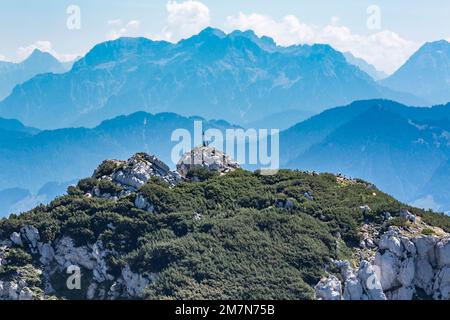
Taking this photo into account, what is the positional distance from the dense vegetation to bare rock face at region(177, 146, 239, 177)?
2.64 m

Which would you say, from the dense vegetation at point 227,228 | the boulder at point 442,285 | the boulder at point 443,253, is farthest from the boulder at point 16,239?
the boulder at point 443,253

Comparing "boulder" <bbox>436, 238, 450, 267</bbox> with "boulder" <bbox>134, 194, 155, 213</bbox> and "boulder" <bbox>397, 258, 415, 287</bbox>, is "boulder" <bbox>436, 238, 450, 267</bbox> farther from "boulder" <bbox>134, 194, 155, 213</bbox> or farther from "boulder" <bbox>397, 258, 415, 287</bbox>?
"boulder" <bbox>134, 194, 155, 213</bbox>

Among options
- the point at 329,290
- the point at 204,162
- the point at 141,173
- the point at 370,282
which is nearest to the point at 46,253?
the point at 141,173

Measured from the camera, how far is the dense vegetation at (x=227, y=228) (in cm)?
6919

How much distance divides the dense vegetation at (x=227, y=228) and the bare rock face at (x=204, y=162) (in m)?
2.64

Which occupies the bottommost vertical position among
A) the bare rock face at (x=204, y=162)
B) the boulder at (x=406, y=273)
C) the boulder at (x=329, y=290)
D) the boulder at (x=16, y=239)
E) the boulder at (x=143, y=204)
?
the boulder at (x=329, y=290)

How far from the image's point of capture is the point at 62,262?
242 feet

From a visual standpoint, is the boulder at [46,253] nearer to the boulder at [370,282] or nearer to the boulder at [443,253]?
the boulder at [370,282]

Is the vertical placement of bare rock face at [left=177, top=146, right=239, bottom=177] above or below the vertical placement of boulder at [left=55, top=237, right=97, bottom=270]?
above

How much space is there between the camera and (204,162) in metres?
91.5

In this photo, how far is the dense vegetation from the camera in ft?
227

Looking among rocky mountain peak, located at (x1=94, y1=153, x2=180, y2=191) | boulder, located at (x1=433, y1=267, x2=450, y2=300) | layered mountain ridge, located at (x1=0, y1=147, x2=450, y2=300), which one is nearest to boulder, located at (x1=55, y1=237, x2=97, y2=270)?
layered mountain ridge, located at (x1=0, y1=147, x2=450, y2=300)

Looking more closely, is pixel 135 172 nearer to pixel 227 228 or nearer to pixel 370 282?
pixel 227 228
